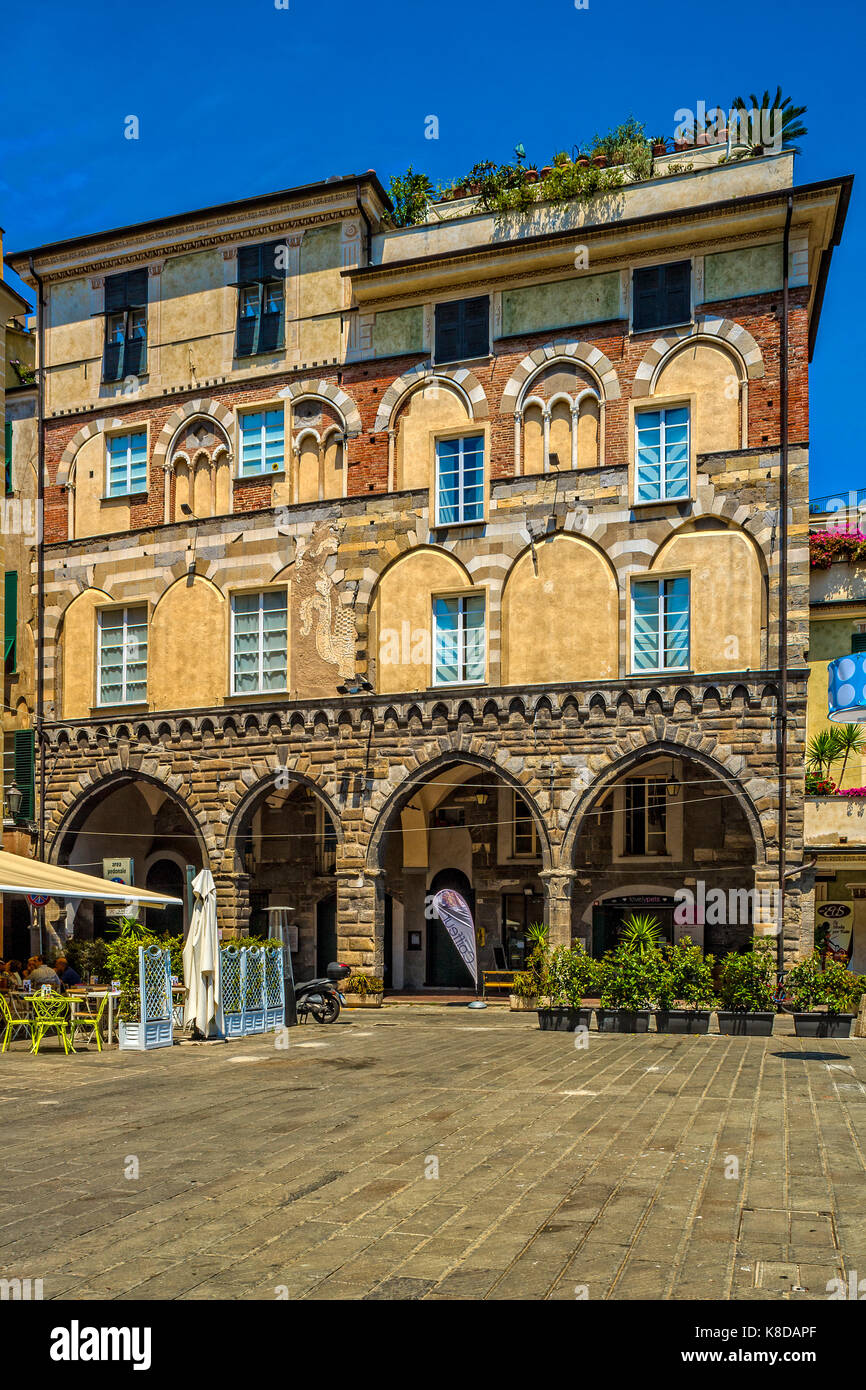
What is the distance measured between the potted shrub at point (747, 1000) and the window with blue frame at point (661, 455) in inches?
403

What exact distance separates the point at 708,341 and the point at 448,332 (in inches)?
234

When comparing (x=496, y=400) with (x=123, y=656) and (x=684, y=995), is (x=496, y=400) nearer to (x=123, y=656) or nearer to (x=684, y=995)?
(x=123, y=656)

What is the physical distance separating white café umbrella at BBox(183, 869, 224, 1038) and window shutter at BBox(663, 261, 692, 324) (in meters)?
15.5

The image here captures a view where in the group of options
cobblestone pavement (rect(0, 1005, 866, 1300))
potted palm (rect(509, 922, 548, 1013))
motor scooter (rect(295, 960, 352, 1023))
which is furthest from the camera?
potted palm (rect(509, 922, 548, 1013))

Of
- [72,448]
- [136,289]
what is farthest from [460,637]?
[136,289]

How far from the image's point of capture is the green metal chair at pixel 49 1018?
56.6 ft

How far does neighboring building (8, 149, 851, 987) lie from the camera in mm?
25953

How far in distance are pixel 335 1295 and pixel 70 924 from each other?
27250 millimetres

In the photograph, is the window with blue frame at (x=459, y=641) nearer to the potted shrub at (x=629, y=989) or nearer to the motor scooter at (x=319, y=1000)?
the motor scooter at (x=319, y=1000)

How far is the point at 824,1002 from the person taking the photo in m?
19.9

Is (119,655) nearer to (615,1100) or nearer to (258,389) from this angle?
(258,389)

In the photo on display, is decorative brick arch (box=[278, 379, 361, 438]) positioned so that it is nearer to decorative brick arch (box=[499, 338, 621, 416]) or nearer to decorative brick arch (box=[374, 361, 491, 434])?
decorative brick arch (box=[374, 361, 491, 434])

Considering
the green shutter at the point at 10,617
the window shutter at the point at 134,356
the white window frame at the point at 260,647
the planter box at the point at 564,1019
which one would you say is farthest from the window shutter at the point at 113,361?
the planter box at the point at 564,1019

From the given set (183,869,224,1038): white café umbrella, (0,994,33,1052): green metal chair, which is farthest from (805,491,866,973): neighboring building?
(0,994,33,1052): green metal chair
